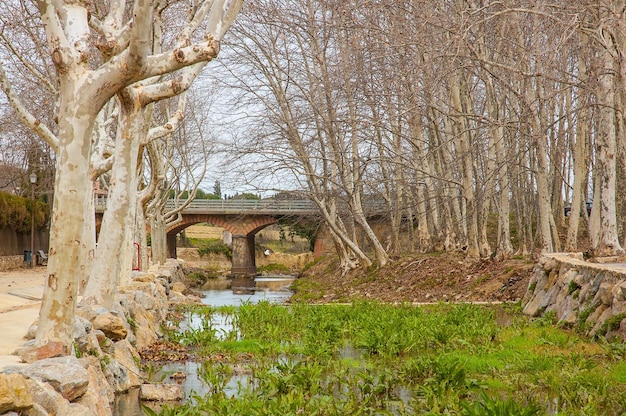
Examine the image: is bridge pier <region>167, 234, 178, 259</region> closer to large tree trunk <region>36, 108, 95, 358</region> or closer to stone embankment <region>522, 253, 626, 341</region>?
stone embankment <region>522, 253, 626, 341</region>

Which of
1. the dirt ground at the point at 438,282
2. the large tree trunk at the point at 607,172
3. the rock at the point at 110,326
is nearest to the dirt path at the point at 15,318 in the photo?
the rock at the point at 110,326

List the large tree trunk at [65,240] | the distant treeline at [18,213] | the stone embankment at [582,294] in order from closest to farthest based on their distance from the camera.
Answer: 1. the large tree trunk at [65,240]
2. the stone embankment at [582,294]
3. the distant treeline at [18,213]

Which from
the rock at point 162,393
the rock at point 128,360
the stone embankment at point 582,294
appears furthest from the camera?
the stone embankment at point 582,294

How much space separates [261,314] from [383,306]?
8.76 feet

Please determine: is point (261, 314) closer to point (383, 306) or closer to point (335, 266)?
point (383, 306)

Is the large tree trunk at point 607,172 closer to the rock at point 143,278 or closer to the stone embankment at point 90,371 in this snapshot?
the stone embankment at point 90,371

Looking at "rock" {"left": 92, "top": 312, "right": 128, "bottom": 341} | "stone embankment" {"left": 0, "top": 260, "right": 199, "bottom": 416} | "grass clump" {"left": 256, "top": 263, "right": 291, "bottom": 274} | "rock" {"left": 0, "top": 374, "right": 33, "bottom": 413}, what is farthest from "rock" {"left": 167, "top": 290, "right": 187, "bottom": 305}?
"grass clump" {"left": 256, "top": 263, "right": 291, "bottom": 274}

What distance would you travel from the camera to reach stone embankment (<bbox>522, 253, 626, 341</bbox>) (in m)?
10.0

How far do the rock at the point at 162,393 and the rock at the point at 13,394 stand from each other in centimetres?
346

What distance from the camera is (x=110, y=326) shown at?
9.20 meters

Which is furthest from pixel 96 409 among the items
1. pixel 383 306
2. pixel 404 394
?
pixel 383 306

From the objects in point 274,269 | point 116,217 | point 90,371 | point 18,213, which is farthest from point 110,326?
point 274,269

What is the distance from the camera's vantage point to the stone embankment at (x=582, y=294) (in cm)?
1000

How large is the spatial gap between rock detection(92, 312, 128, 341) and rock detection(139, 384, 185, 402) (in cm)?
92
